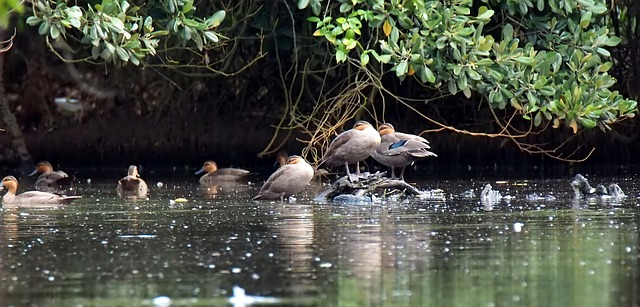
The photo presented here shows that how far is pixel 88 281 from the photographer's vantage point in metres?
8.53

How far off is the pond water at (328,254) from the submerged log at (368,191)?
0.50 m

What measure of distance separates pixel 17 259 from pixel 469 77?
8144mm

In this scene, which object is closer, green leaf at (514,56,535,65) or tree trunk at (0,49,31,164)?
green leaf at (514,56,535,65)

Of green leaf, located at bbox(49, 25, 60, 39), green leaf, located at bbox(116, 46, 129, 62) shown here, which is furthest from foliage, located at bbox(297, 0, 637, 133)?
green leaf, located at bbox(49, 25, 60, 39)

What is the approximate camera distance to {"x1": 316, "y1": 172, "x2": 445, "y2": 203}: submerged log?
15.0m

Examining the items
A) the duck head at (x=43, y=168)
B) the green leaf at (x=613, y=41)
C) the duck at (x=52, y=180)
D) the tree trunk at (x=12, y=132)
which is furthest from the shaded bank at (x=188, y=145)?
the green leaf at (x=613, y=41)

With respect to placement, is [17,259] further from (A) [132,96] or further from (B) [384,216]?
(A) [132,96]

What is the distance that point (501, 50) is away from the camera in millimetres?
16656

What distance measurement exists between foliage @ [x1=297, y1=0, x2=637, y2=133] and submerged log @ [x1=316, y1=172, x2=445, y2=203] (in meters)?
1.43

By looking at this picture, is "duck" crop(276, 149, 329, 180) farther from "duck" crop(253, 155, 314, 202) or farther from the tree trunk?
the tree trunk

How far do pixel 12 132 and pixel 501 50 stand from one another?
358 inches

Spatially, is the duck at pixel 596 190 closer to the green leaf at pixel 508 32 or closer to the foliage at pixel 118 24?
the green leaf at pixel 508 32

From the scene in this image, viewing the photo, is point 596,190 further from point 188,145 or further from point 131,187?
point 188,145

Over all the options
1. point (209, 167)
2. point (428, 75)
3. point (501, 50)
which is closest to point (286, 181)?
point (428, 75)
